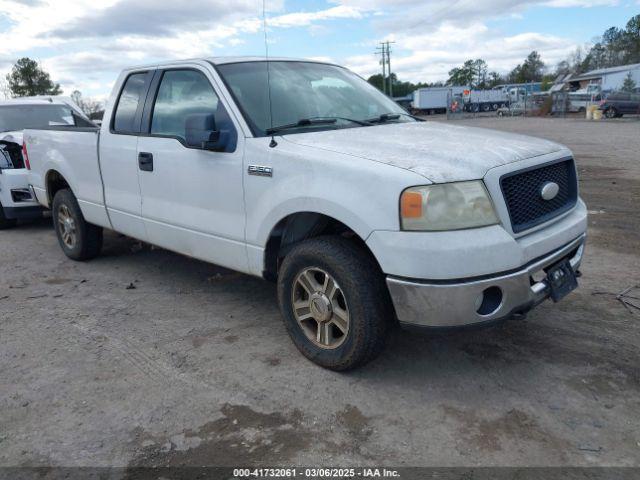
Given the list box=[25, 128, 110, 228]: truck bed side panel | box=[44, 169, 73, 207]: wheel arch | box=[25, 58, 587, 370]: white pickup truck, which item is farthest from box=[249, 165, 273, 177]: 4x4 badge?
box=[44, 169, 73, 207]: wheel arch

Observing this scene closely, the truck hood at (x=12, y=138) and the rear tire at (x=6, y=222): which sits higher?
the truck hood at (x=12, y=138)

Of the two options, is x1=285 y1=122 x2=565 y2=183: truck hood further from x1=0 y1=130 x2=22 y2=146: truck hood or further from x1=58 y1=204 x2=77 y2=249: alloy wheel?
x1=0 y1=130 x2=22 y2=146: truck hood

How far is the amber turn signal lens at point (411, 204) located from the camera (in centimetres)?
279

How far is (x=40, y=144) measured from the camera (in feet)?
19.7

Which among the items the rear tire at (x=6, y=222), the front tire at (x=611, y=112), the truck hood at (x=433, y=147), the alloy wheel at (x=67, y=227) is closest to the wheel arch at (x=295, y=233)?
the truck hood at (x=433, y=147)

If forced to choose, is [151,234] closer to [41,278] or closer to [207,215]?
[207,215]

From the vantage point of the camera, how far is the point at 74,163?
5.44 meters

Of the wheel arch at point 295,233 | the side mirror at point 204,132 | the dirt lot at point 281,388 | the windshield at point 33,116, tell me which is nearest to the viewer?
the dirt lot at point 281,388

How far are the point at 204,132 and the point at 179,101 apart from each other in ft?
2.77

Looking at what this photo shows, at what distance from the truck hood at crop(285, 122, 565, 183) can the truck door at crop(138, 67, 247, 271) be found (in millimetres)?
587

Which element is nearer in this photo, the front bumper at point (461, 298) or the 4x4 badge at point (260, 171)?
the front bumper at point (461, 298)

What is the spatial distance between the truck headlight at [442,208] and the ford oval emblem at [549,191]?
561 millimetres

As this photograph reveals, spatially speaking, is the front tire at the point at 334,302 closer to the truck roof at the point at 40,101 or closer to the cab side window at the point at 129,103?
the cab side window at the point at 129,103

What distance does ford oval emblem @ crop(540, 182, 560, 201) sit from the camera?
3.20 metres
